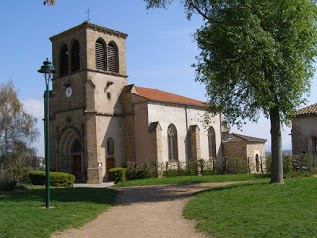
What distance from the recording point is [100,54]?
3641 centimetres

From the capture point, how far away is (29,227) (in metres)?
10.5

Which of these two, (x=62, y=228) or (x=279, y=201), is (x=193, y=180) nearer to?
(x=279, y=201)

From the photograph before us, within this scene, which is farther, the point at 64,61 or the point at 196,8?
the point at 64,61

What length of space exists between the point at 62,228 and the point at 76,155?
25.8 m

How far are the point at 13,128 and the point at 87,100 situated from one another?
10.1 m

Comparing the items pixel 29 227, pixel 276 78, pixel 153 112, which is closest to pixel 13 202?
pixel 29 227

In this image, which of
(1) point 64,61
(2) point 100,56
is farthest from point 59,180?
(1) point 64,61

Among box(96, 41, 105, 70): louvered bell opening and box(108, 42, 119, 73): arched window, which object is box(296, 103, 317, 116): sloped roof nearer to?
box(108, 42, 119, 73): arched window

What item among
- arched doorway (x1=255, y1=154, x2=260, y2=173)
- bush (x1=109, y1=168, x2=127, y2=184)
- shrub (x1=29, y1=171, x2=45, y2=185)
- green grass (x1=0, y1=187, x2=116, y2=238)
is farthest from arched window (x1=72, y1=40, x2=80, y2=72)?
green grass (x1=0, y1=187, x2=116, y2=238)

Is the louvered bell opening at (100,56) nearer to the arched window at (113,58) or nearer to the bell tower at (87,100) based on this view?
the bell tower at (87,100)

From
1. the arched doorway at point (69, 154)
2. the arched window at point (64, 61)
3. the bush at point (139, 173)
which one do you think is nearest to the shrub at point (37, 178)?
the bush at point (139, 173)

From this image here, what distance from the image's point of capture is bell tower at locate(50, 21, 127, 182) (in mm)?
33688

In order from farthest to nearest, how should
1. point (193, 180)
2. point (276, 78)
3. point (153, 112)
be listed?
point (153, 112) → point (193, 180) → point (276, 78)

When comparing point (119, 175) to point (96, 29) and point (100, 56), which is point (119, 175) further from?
point (96, 29)
